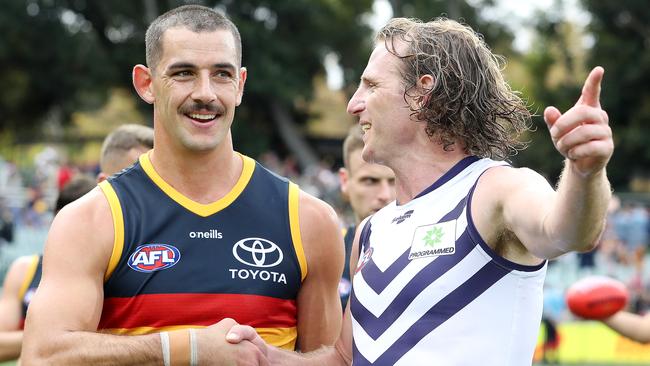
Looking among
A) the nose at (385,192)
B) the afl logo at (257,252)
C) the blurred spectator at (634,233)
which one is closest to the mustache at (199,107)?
the afl logo at (257,252)

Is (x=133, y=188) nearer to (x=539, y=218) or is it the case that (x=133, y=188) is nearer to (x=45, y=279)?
(x=45, y=279)

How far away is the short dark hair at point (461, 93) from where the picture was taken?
365 centimetres

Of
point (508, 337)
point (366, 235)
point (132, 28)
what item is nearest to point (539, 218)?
point (508, 337)

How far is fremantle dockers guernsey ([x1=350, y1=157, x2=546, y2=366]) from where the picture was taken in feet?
10.7

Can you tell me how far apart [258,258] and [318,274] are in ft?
1.05

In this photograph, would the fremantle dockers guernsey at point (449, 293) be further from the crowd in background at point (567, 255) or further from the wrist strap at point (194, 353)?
the crowd in background at point (567, 255)

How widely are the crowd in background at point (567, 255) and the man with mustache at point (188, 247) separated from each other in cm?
1265

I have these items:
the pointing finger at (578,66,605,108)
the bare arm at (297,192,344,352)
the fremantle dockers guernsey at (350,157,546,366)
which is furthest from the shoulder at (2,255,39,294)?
the pointing finger at (578,66,605,108)

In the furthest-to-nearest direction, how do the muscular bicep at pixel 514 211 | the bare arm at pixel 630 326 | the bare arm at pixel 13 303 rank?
the bare arm at pixel 13 303, the bare arm at pixel 630 326, the muscular bicep at pixel 514 211

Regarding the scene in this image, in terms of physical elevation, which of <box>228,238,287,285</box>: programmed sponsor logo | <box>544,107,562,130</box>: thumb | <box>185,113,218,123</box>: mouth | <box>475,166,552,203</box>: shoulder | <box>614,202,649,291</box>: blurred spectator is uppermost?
<box>544,107,562,130</box>: thumb

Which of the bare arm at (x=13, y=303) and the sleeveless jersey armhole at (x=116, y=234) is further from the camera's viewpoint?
the bare arm at (x=13, y=303)

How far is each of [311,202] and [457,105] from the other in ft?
2.96

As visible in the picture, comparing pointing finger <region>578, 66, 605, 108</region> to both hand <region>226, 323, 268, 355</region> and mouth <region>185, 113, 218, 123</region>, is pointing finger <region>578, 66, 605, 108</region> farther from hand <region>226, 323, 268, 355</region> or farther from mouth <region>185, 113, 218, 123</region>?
mouth <region>185, 113, 218, 123</region>

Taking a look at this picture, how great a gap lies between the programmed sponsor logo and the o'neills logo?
0.08 metres
